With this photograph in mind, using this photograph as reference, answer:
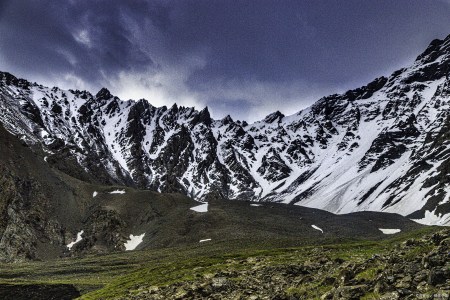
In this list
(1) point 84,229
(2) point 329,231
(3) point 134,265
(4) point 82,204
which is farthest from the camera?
(4) point 82,204

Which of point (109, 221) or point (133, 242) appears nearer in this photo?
point (133, 242)

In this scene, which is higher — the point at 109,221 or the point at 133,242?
the point at 109,221

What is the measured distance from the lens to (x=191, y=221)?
175 meters

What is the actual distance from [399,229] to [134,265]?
98.6 metres

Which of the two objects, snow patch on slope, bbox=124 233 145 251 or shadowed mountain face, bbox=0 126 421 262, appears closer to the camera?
shadowed mountain face, bbox=0 126 421 262

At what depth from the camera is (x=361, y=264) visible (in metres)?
26.0

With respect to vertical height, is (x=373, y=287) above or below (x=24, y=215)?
below

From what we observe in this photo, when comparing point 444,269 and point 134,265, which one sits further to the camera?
point 134,265

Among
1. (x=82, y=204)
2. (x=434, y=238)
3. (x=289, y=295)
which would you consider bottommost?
→ (x=289, y=295)

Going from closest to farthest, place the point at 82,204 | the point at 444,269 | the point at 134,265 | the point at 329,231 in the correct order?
1. the point at 444,269
2. the point at 134,265
3. the point at 329,231
4. the point at 82,204

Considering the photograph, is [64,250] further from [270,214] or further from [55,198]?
[270,214]

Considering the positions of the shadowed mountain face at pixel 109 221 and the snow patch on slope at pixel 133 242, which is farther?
the snow patch on slope at pixel 133 242

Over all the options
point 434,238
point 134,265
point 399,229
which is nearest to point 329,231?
point 399,229

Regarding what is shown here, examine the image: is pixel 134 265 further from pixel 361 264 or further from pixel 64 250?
pixel 361 264
